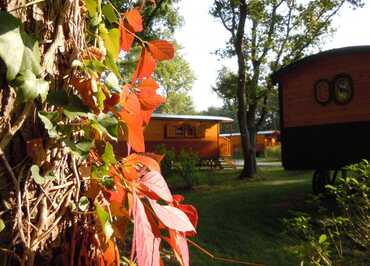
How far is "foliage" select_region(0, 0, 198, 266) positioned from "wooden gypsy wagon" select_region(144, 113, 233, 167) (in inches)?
942

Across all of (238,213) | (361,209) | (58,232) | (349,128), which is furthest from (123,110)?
(349,128)

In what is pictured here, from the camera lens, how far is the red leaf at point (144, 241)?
57cm

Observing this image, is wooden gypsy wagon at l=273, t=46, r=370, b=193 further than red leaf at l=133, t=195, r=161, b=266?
Yes

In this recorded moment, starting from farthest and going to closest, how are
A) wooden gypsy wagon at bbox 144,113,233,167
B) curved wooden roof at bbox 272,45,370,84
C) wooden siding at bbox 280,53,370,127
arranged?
wooden gypsy wagon at bbox 144,113,233,167 < wooden siding at bbox 280,53,370,127 < curved wooden roof at bbox 272,45,370,84

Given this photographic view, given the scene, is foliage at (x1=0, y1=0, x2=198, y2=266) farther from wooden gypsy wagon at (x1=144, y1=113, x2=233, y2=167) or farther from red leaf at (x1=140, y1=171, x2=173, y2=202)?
wooden gypsy wagon at (x1=144, y1=113, x2=233, y2=167)

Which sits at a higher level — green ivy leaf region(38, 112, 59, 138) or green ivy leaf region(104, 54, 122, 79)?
green ivy leaf region(104, 54, 122, 79)

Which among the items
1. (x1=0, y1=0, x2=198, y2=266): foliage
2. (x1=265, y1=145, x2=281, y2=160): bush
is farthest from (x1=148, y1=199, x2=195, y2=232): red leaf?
(x1=265, y1=145, x2=281, y2=160): bush

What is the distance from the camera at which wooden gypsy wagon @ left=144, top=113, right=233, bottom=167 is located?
2558 centimetres

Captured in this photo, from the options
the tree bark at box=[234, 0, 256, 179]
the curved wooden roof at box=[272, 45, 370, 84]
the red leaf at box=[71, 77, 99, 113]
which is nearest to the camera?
the red leaf at box=[71, 77, 99, 113]

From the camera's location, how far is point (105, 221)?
650 mm

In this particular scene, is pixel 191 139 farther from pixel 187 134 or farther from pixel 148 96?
pixel 148 96

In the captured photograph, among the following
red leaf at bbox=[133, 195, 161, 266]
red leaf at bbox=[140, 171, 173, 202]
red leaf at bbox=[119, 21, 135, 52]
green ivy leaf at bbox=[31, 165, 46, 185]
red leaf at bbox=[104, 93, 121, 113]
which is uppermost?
red leaf at bbox=[119, 21, 135, 52]

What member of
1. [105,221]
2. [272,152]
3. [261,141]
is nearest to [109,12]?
[105,221]

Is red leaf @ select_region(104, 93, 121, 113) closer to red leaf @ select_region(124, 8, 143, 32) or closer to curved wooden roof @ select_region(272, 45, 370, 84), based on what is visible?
red leaf @ select_region(124, 8, 143, 32)
